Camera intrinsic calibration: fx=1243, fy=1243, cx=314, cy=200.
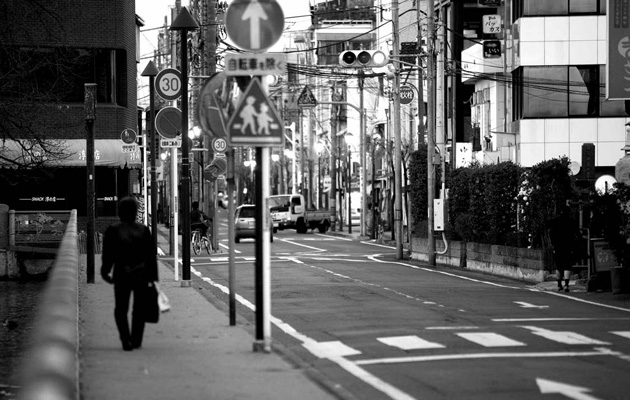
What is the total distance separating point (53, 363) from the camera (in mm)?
4402

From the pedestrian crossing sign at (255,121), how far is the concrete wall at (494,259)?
17.2m

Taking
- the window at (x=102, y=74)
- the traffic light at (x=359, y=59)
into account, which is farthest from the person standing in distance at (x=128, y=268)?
the window at (x=102, y=74)

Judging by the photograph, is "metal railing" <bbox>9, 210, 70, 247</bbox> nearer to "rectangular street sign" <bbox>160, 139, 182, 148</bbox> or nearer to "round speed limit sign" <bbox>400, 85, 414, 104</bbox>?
"rectangular street sign" <bbox>160, 139, 182, 148</bbox>

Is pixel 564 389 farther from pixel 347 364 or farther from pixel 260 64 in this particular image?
pixel 260 64

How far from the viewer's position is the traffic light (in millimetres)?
35875

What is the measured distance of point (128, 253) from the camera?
13789 millimetres

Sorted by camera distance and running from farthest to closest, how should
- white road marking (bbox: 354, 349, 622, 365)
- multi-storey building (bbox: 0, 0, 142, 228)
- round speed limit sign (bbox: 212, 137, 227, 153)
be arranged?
multi-storey building (bbox: 0, 0, 142, 228), round speed limit sign (bbox: 212, 137, 227, 153), white road marking (bbox: 354, 349, 622, 365)

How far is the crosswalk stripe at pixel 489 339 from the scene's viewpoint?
14.9 metres

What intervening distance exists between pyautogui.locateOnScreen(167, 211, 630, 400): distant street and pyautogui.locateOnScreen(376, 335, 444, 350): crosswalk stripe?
1 cm

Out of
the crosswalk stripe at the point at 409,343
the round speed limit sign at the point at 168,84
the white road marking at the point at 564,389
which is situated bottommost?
the crosswalk stripe at the point at 409,343

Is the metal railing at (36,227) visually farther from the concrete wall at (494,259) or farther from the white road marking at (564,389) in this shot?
the white road marking at (564,389)

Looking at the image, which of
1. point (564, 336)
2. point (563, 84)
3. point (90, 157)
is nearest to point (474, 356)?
point (564, 336)

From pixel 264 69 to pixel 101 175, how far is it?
117 feet

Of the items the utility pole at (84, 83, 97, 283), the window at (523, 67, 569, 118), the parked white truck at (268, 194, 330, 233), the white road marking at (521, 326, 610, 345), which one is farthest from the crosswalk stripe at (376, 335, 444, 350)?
the parked white truck at (268, 194, 330, 233)
